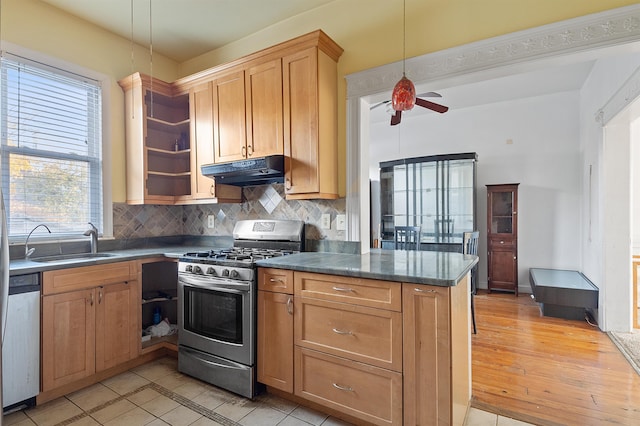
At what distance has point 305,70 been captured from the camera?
8.02ft

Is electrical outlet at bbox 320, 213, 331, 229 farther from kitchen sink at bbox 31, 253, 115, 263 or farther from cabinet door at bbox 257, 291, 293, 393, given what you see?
kitchen sink at bbox 31, 253, 115, 263

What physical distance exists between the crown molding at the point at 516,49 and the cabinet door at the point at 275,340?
1661 millimetres

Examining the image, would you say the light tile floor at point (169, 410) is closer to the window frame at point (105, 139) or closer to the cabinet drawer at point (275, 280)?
the cabinet drawer at point (275, 280)

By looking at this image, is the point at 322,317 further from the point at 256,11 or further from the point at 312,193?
the point at 256,11

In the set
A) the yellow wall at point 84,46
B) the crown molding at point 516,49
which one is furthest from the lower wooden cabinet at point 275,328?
the yellow wall at point 84,46

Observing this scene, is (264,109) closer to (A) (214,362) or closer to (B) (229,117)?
(B) (229,117)

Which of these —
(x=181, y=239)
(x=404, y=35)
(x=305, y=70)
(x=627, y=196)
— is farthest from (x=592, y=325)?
(x=181, y=239)

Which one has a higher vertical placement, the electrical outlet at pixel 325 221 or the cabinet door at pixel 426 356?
the electrical outlet at pixel 325 221

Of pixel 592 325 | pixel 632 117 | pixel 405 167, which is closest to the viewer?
pixel 632 117

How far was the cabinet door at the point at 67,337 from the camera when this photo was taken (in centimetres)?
216

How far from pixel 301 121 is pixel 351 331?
1.53 metres

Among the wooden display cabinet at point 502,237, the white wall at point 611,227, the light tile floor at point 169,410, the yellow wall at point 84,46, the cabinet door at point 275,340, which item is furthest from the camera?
the wooden display cabinet at point 502,237

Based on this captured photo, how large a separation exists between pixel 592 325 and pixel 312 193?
3.51 m

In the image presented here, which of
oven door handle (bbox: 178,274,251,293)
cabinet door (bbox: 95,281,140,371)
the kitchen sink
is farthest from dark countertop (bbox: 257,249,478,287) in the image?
the kitchen sink
